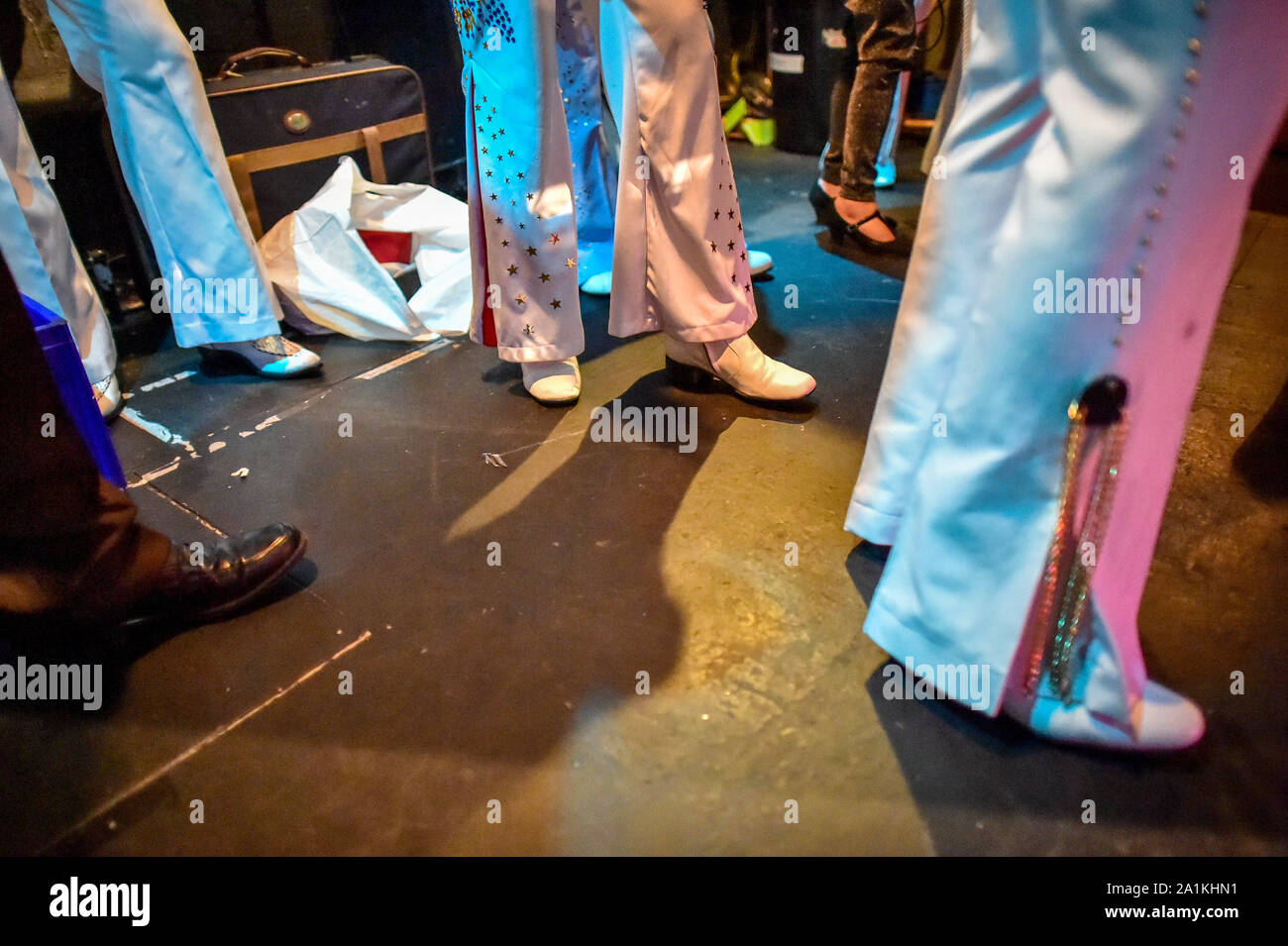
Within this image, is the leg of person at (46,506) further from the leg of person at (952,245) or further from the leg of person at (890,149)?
the leg of person at (890,149)

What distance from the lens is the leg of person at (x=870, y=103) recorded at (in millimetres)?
1771

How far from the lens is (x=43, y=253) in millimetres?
1302

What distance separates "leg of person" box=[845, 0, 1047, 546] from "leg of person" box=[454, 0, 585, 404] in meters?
0.61

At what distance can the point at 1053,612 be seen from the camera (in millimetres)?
677

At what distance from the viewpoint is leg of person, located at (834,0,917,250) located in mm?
1771

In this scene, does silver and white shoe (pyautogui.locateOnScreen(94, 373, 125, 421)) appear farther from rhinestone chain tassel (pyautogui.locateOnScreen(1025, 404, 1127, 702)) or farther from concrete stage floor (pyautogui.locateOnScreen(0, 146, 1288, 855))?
rhinestone chain tassel (pyautogui.locateOnScreen(1025, 404, 1127, 702))

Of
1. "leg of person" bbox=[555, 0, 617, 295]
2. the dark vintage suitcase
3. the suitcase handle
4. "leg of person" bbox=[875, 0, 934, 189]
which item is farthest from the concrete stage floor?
"leg of person" bbox=[875, 0, 934, 189]

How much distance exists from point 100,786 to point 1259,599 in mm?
1227

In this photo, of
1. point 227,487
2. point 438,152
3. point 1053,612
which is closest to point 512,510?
point 227,487

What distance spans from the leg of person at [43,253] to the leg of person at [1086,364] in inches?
49.9

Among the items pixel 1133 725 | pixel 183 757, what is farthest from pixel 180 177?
pixel 1133 725

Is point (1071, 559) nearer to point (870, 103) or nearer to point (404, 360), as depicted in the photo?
point (404, 360)

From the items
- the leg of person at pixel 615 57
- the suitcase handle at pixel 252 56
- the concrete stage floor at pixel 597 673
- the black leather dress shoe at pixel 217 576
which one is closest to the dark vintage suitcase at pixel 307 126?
the suitcase handle at pixel 252 56

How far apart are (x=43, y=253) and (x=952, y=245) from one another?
141 cm
